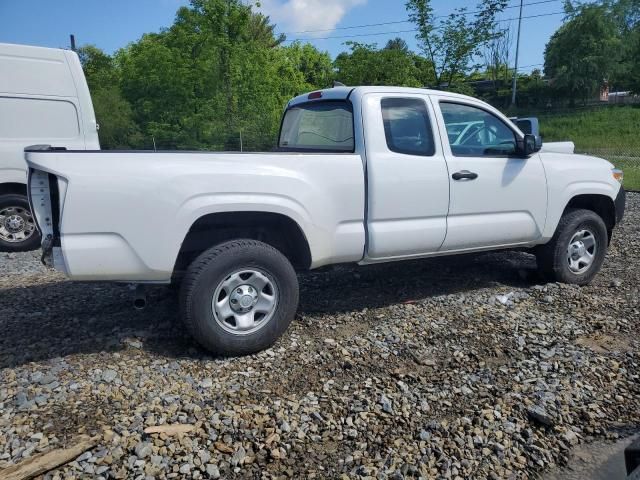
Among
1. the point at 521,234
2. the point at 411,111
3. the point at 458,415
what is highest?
the point at 411,111

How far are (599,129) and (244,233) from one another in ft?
116

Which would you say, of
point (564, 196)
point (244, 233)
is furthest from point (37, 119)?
point (564, 196)

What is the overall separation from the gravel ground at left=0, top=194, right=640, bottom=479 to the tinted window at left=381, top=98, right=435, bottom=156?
57.0 inches

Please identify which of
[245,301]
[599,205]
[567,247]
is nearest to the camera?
[245,301]

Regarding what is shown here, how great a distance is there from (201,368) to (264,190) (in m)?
Result: 1.31

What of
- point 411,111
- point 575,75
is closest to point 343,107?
point 411,111

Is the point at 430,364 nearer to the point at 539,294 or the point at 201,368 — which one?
the point at 201,368

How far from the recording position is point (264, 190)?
3.73 meters

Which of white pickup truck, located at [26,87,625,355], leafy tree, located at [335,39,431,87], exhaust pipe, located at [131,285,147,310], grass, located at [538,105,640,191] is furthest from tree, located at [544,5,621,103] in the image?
exhaust pipe, located at [131,285,147,310]

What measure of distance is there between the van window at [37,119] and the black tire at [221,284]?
16.7ft

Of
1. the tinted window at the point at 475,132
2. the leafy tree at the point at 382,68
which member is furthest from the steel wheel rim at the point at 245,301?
the leafy tree at the point at 382,68

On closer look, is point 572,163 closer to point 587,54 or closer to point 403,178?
point 403,178

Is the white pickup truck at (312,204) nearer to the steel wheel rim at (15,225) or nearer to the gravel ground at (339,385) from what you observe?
the gravel ground at (339,385)

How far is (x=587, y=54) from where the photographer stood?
47062mm
